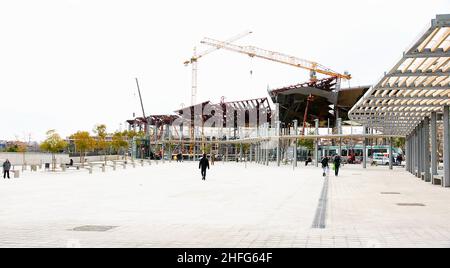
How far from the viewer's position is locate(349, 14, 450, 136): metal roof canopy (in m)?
9.77

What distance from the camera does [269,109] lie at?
100875 mm

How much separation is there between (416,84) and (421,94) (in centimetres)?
231

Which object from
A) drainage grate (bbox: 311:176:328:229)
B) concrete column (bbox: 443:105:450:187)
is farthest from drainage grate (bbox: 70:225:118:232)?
concrete column (bbox: 443:105:450:187)

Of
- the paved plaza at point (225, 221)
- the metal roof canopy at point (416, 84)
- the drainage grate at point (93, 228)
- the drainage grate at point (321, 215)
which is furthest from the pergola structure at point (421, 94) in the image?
the drainage grate at point (93, 228)

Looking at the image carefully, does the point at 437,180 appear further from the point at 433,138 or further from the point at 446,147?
the point at 446,147

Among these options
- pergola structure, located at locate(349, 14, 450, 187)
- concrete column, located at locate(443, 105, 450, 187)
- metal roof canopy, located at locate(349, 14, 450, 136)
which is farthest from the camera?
concrete column, located at locate(443, 105, 450, 187)

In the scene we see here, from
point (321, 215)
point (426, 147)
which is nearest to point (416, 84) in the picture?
point (321, 215)

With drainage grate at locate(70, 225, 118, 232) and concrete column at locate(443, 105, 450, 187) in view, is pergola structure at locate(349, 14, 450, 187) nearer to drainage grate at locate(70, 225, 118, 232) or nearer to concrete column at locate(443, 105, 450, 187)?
concrete column at locate(443, 105, 450, 187)

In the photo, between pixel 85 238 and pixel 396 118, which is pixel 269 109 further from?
pixel 85 238

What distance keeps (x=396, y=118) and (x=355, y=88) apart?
55248 mm

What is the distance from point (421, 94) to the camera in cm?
1658

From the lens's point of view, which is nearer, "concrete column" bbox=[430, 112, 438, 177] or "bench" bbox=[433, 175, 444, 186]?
"bench" bbox=[433, 175, 444, 186]

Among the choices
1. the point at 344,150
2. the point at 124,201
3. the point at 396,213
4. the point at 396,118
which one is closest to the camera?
the point at 396,213
